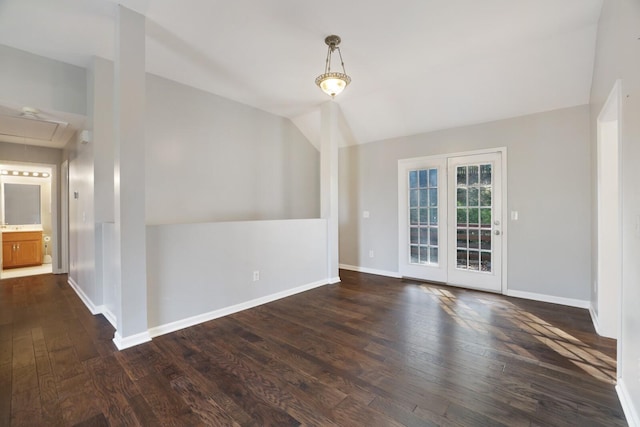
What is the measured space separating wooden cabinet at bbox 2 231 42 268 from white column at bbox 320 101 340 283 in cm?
635

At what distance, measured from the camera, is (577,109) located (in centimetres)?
354

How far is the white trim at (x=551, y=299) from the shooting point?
3.54 metres

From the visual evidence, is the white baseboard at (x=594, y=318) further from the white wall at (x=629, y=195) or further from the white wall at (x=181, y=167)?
the white wall at (x=181, y=167)

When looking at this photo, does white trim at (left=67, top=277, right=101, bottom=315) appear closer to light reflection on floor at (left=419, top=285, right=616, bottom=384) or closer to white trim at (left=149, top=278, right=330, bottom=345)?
white trim at (left=149, top=278, right=330, bottom=345)

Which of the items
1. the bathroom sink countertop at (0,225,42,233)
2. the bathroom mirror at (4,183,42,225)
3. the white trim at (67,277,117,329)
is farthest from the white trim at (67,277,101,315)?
the bathroom mirror at (4,183,42,225)

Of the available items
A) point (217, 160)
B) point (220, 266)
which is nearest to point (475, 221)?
point (220, 266)

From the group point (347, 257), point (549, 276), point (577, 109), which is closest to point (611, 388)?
point (549, 276)

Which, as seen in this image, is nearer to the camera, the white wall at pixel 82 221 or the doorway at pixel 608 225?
the doorway at pixel 608 225

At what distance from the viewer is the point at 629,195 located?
1.72 metres

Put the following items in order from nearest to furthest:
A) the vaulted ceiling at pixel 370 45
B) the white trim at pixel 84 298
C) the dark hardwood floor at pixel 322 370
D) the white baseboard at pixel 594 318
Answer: the dark hardwood floor at pixel 322 370, the vaulted ceiling at pixel 370 45, the white baseboard at pixel 594 318, the white trim at pixel 84 298

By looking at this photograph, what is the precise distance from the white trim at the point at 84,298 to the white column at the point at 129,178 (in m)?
1.12

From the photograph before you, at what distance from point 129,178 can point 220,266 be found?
1329 mm

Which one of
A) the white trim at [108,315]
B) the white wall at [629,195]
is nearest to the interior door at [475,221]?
the white wall at [629,195]

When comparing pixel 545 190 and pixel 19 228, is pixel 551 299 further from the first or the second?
pixel 19 228
